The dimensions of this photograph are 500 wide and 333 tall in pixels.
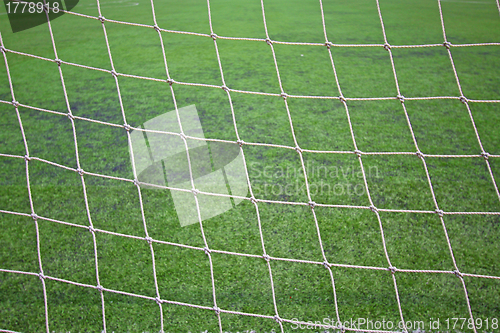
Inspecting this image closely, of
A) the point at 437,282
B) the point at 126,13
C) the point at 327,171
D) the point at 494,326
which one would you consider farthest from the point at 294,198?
the point at 126,13

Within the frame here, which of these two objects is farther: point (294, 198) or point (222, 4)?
point (222, 4)

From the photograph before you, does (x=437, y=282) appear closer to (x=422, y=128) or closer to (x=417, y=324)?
(x=417, y=324)

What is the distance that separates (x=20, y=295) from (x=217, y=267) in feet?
1.84

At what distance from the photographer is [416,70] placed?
256 cm

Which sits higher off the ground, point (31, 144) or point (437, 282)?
point (31, 144)

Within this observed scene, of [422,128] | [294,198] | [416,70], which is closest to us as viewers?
[294,198]

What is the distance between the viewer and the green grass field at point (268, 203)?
1.03 meters

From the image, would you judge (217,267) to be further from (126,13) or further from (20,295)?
(126,13)

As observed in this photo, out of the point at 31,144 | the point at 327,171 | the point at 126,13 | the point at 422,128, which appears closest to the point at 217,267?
the point at 327,171

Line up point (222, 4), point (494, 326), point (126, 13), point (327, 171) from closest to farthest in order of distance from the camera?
point (494, 326) < point (327, 171) < point (126, 13) < point (222, 4)

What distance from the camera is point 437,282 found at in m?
1.09

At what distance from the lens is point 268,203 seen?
1.39 m

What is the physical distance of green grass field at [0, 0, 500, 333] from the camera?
1034mm

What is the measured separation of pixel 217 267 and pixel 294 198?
44 cm
